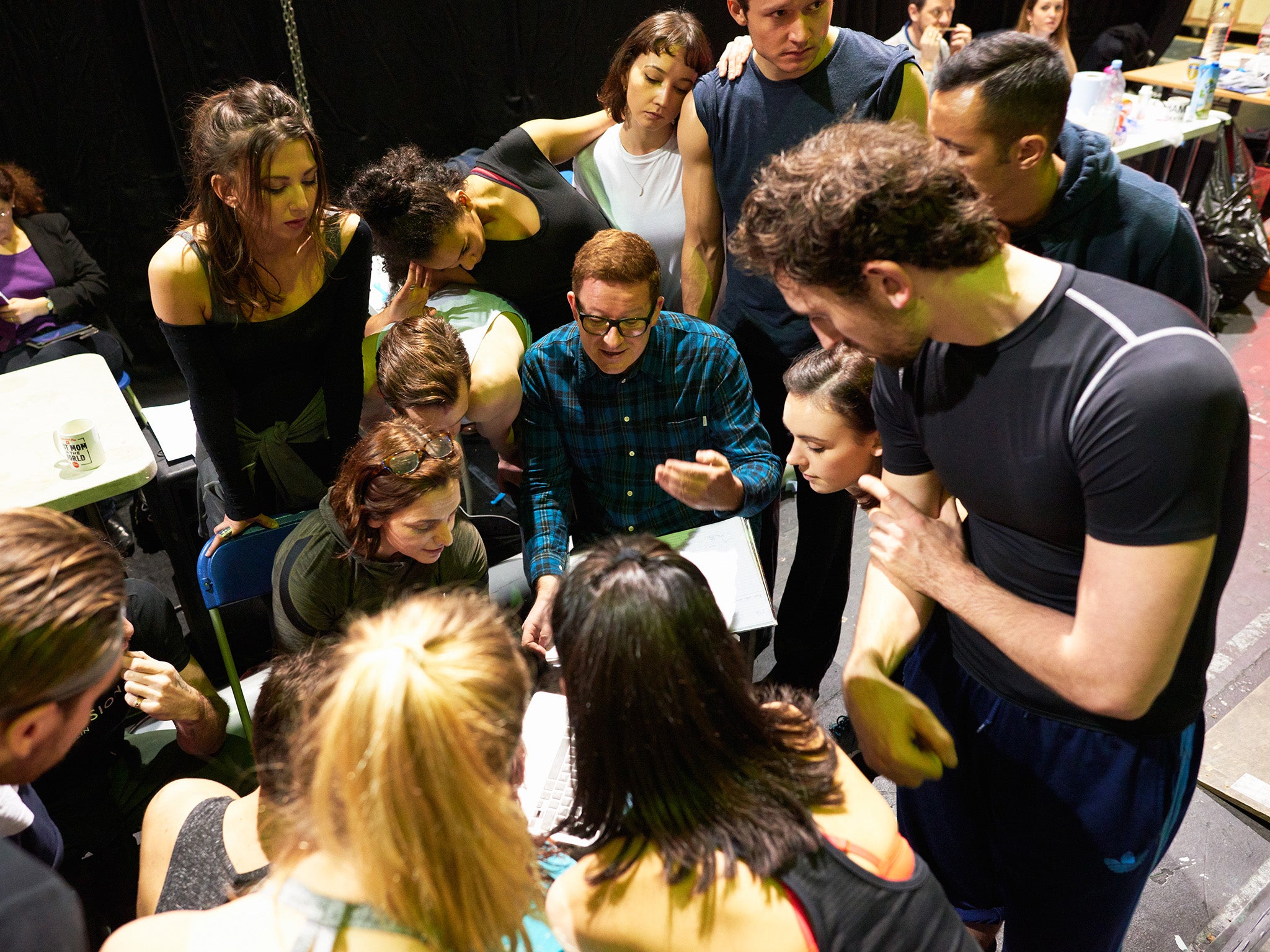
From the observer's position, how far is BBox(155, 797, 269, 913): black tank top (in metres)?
1.33

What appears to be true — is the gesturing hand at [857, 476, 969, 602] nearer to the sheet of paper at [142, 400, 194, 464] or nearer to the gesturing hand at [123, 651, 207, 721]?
the gesturing hand at [123, 651, 207, 721]

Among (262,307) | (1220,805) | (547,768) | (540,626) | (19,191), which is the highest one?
(262,307)

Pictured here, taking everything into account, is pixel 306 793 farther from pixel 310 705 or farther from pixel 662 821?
pixel 662 821

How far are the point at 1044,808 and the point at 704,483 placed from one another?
3.29 ft

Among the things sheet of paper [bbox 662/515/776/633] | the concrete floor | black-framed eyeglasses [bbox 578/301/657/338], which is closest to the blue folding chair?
black-framed eyeglasses [bbox 578/301/657/338]

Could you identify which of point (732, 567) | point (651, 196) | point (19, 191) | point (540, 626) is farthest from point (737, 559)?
point (19, 191)

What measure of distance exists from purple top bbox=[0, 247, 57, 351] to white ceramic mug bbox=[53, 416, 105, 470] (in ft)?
4.84

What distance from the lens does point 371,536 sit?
1964mm

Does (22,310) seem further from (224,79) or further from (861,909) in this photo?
(861,909)

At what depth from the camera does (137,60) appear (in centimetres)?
385

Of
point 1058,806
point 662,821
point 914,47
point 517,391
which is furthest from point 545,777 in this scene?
point 914,47

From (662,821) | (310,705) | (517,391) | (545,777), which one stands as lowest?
(545,777)

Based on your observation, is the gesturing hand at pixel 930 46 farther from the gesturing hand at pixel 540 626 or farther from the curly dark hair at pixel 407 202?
the gesturing hand at pixel 540 626

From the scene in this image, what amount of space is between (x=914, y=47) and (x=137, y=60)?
11.8 feet
